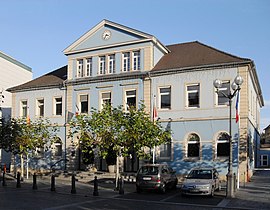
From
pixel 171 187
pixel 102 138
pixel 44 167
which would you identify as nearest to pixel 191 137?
pixel 171 187

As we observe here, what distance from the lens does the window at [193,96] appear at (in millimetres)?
29755

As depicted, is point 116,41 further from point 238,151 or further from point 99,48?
point 238,151

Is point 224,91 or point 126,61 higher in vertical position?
point 126,61

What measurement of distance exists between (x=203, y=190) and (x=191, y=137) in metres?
10.2

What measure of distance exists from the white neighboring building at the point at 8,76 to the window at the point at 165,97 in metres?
27.6

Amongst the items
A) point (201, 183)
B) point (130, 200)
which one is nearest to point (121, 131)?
point (130, 200)

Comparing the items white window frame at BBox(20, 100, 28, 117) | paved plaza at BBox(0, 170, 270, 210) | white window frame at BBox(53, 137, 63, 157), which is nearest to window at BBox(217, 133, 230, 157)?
paved plaza at BBox(0, 170, 270, 210)

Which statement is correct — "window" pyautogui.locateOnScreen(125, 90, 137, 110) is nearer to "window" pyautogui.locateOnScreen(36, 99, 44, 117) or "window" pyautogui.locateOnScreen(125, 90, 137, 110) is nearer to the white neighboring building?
"window" pyautogui.locateOnScreen(36, 99, 44, 117)

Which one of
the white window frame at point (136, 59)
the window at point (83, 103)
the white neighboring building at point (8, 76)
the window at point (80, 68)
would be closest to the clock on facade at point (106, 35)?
the white window frame at point (136, 59)

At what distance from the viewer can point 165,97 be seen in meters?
31.2

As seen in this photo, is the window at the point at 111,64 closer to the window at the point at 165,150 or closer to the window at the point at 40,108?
the window at the point at 165,150

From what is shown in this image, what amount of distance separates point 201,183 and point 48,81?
22607 millimetres

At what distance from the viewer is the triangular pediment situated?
106ft

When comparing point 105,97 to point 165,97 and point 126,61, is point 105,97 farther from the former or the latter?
point 165,97
